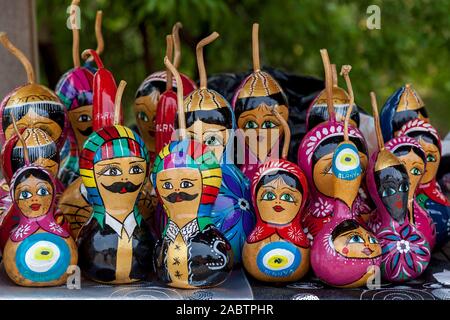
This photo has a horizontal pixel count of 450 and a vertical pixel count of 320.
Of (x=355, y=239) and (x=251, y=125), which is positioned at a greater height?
(x=251, y=125)

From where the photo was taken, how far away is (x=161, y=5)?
90.0 inches

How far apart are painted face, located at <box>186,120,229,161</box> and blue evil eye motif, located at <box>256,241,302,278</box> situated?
23 cm

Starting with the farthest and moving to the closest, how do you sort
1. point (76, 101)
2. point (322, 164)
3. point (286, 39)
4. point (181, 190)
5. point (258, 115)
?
point (286, 39)
point (76, 101)
point (258, 115)
point (322, 164)
point (181, 190)

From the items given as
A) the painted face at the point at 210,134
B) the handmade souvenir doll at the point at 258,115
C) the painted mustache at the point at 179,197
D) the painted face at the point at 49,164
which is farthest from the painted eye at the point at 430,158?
the painted face at the point at 49,164

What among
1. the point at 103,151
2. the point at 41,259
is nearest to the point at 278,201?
the point at 103,151

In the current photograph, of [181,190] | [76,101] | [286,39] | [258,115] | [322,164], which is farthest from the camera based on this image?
[286,39]

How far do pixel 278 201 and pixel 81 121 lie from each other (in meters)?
0.53

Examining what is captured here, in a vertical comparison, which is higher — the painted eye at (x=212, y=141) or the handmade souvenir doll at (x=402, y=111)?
the handmade souvenir doll at (x=402, y=111)

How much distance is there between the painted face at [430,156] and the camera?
151cm

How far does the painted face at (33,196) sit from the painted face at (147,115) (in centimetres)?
39

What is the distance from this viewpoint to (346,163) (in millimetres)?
1313

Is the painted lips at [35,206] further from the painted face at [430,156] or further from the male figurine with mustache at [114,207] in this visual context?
the painted face at [430,156]

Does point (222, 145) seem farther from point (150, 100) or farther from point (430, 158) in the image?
point (430, 158)

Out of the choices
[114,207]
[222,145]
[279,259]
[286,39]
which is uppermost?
[286,39]
